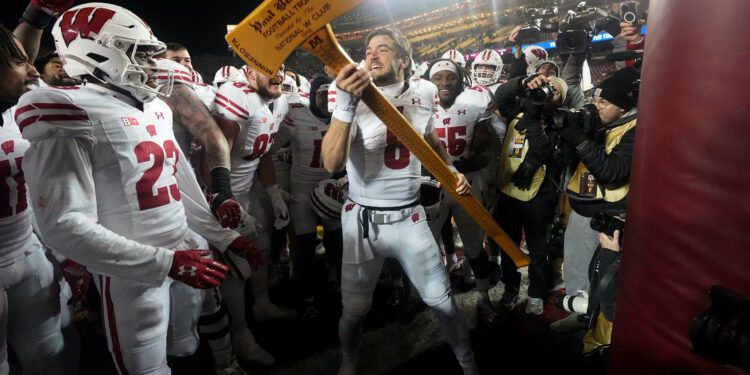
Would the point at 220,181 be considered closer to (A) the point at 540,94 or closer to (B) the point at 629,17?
(A) the point at 540,94

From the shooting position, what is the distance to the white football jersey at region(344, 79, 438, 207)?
2209mm

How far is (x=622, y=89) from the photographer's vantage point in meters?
2.39

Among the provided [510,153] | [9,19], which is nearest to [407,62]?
[510,153]

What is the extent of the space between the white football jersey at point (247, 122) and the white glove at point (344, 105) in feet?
4.37

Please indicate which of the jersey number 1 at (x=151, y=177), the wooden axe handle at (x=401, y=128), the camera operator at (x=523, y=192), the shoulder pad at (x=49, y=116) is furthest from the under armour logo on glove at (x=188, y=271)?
the camera operator at (x=523, y=192)

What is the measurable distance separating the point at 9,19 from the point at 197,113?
34.6ft

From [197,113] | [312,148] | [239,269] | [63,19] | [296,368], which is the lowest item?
[296,368]

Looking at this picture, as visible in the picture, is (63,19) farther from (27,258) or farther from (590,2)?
(590,2)

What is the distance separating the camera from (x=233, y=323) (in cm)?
275

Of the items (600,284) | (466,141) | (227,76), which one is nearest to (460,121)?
(466,141)

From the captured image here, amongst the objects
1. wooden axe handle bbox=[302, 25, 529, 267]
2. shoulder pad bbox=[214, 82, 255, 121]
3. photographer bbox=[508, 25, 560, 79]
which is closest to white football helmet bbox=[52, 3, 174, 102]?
wooden axe handle bbox=[302, 25, 529, 267]

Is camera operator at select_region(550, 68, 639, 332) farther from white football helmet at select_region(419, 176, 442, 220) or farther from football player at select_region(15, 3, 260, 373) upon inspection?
football player at select_region(15, 3, 260, 373)

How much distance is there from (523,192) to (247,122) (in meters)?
2.23

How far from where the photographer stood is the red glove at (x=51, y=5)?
2426mm
